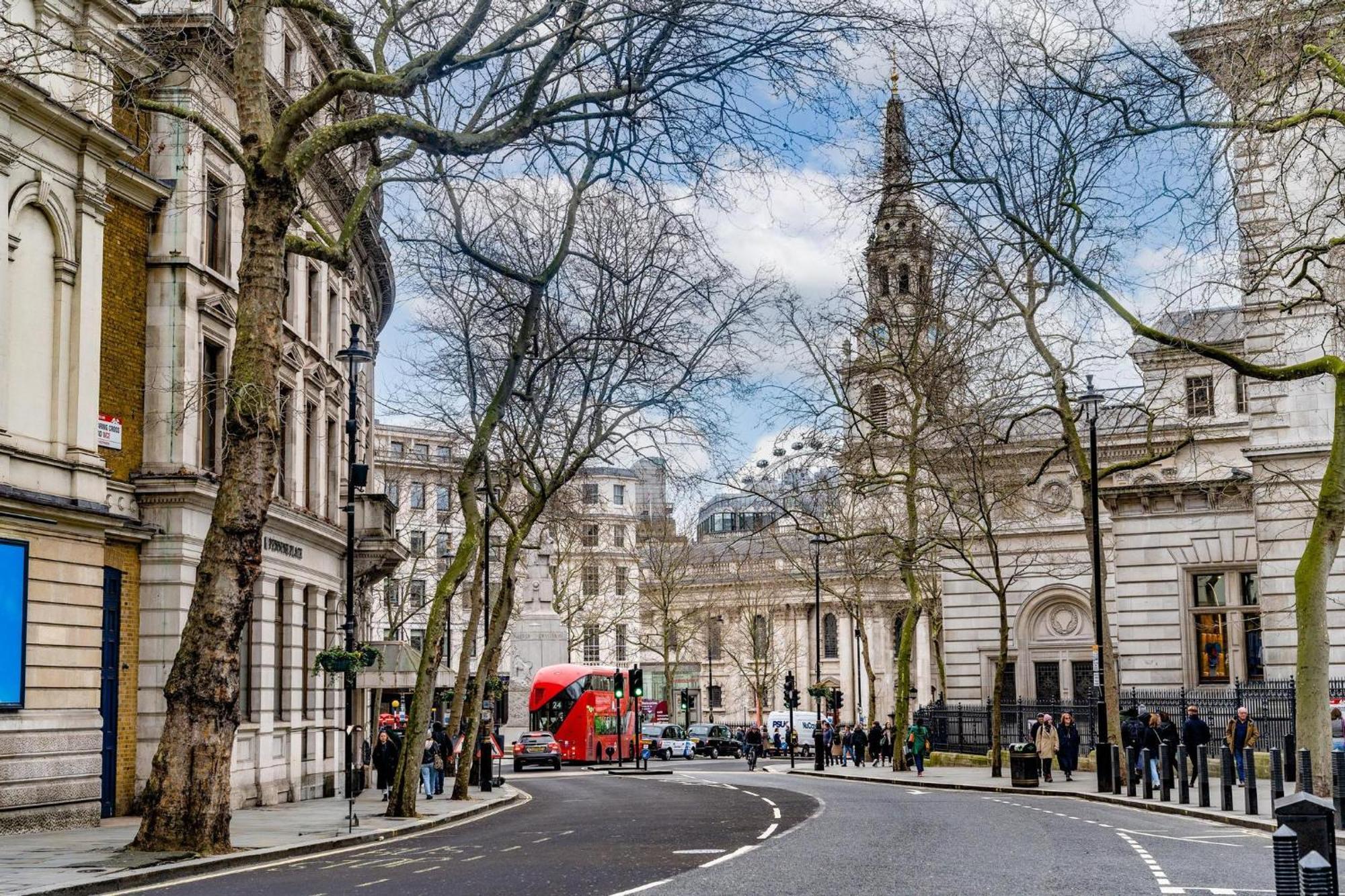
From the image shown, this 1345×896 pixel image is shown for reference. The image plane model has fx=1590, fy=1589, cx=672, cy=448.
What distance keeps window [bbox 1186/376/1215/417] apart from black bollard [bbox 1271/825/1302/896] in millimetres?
46961

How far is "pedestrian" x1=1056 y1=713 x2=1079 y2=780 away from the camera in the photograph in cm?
4088

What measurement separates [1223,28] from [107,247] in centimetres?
1727

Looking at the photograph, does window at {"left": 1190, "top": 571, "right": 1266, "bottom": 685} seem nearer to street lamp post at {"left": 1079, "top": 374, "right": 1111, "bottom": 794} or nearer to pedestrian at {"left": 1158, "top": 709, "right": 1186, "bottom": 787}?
pedestrian at {"left": 1158, "top": 709, "right": 1186, "bottom": 787}

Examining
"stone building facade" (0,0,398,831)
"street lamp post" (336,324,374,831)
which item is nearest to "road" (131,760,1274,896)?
"street lamp post" (336,324,374,831)

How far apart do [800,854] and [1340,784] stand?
787 centimetres

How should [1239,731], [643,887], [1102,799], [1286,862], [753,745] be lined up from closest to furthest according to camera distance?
[1286,862], [643,887], [1239,731], [1102,799], [753,745]

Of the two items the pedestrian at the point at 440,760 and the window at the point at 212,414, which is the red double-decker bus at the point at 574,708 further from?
the window at the point at 212,414

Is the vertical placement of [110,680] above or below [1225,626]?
below

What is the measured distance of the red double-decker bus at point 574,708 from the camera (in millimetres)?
69688

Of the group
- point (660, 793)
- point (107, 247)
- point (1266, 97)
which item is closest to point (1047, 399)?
point (660, 793)

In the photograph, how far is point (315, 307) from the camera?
36.6 metres

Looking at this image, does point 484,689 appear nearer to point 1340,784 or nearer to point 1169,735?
point 1169,735

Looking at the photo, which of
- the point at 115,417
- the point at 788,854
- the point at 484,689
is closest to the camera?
the point at 788,854

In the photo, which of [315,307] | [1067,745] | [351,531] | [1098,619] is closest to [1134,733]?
[1098,619]
